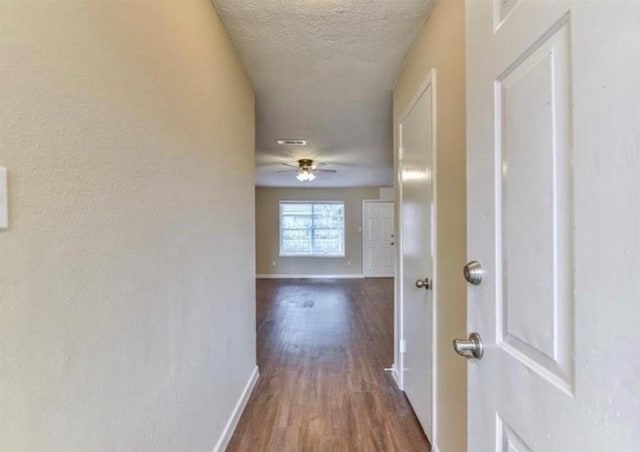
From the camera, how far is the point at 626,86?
46 centimetres

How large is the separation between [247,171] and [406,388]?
195 centimetres

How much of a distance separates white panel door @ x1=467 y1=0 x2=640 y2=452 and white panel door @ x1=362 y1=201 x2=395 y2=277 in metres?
8.06

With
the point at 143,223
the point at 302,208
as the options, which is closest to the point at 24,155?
the point at 143,223

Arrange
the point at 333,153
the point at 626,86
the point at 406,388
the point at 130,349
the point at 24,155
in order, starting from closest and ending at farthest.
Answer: the point at 626,86 → the point at 24,155 → the point at 130,349 → the point at 406,388 → the point at 333,153

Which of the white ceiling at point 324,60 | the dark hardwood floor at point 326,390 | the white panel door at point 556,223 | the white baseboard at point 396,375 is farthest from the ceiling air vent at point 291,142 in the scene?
the white panel door at point 556,223

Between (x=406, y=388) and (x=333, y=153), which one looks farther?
(x=333, y=153)

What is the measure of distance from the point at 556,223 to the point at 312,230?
851cm

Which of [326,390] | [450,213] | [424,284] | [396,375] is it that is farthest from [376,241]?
[450,213]

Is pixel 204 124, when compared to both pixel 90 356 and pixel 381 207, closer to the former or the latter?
pixel 90 356

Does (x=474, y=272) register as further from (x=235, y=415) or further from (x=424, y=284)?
(x=235, y=415)

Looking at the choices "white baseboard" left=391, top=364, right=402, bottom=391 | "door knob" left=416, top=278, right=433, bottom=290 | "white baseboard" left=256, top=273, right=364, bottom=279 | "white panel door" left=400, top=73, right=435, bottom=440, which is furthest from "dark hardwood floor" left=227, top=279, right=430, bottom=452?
"white baseboard" left=256, top=273, right=364, bottom=279

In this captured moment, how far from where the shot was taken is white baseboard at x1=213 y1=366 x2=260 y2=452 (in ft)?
6.20

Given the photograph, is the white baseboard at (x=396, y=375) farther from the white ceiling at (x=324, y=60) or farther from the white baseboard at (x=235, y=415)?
the white ceiling at (x=324, y=60)

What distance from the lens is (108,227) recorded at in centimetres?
91
